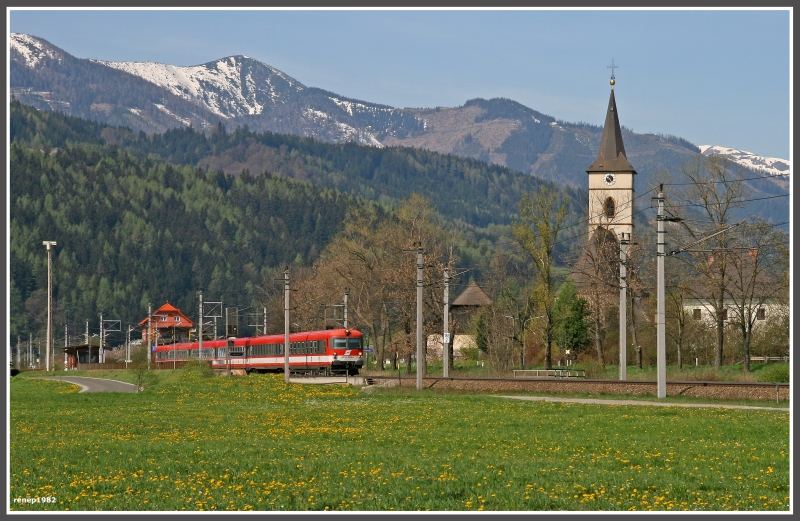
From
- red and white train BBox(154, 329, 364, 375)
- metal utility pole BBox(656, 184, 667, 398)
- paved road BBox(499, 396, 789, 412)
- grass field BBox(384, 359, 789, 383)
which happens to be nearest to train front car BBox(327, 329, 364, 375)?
red and white train BBox(154, 329, 364, 375)

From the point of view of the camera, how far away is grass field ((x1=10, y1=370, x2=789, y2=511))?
64.7 ft

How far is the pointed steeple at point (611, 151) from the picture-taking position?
534 ft

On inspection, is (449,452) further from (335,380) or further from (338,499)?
(335,380)

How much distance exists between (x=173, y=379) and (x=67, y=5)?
2349 inches

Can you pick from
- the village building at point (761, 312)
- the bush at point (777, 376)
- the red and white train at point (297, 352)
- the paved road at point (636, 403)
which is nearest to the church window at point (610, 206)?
the red and white train at point (297, 352)

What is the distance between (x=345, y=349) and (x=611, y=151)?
91.2 m

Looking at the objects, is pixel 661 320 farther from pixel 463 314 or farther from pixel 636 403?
pixel 463 314

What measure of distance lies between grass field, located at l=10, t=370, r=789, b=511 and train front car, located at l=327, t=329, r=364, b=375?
35.1 metres

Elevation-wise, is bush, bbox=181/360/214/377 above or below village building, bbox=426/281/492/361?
below

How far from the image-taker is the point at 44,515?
17.5 metres

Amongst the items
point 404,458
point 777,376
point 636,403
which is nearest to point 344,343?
point 777,376

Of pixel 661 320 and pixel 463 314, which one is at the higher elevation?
pixel 463 314

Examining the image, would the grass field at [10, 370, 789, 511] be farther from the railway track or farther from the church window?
the church window

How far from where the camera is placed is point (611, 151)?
165 m
